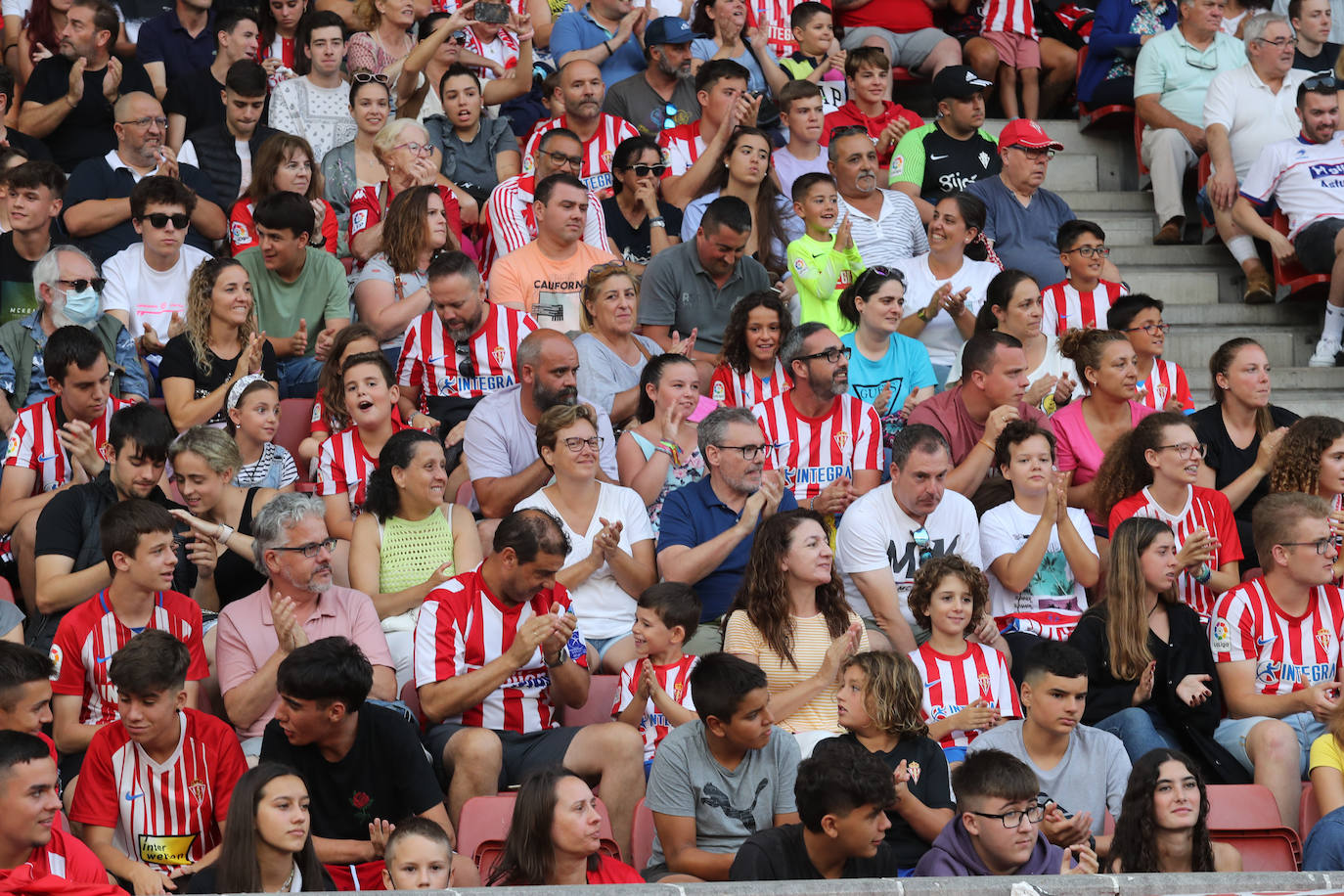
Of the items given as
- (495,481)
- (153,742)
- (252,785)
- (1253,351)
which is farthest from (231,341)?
(1253,351)

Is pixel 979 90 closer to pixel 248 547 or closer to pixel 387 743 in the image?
pixel 248 547

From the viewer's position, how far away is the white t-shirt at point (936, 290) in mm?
7820

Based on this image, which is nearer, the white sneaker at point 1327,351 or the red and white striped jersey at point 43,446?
the red and white striped jersey at point 43,446

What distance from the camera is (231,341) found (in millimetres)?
6938

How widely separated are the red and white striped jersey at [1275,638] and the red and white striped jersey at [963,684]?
83 centimetres

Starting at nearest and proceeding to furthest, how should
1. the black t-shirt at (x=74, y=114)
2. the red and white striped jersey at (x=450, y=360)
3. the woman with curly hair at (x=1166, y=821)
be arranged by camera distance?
the woman with curly hair at (x=1166, y=821)
the red and white striped jersey at (x=450, y=360)
the black t-shirt at (x=74, y=114)

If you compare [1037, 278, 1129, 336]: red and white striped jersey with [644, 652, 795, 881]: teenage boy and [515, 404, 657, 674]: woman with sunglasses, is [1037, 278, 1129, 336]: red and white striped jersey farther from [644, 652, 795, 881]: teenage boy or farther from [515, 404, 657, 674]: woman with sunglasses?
[644, 652, 795, 881]: teenage boy

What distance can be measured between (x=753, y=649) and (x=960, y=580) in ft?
2.33

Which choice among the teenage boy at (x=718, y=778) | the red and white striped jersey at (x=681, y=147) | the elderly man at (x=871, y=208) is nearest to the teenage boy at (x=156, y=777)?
the teenage boy at (x=718, y=778)

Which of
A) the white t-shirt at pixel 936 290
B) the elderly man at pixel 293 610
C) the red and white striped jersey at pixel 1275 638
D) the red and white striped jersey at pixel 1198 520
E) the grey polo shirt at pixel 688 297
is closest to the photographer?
the elderly man at pixel 293 610

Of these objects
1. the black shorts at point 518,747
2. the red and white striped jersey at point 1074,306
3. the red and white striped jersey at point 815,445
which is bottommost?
the black shorts at point 518,747

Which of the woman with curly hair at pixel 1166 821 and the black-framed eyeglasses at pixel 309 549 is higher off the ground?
the black-framed eyeglasses at pixel 309 549

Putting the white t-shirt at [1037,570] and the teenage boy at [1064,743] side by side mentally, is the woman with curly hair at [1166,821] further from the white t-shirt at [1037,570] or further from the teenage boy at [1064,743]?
the white t-shirt at [1037,570]

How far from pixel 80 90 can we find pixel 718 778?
18.0 ft
